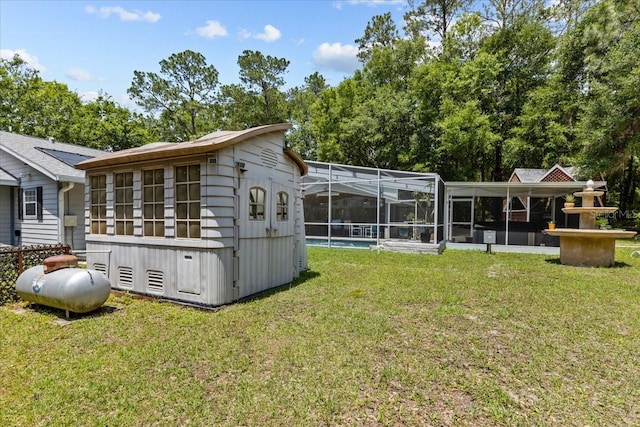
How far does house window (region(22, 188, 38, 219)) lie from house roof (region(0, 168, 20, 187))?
0.45 m

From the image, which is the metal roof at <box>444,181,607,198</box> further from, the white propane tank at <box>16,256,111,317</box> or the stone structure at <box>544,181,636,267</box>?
the white propane tank at <box>16,256,111,317</box>

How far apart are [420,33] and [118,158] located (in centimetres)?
2731

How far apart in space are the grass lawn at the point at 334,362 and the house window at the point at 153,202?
125 centimetres

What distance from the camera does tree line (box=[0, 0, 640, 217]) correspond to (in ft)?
57.2

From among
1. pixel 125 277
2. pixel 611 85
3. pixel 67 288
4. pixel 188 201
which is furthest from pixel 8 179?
pixel 611 85

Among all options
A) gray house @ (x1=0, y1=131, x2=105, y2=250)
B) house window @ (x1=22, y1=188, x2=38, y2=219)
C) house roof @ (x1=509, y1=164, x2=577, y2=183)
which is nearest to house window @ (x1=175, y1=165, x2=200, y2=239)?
gray house @ (x1=0, y1=131, x2=105, y2=250)

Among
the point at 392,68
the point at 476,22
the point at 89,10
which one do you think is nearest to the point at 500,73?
the point at 476,22

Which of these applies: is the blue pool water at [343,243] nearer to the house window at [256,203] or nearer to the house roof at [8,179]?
the house window at [256,203]

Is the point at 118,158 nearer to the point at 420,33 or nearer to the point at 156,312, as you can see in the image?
the point at 156,312

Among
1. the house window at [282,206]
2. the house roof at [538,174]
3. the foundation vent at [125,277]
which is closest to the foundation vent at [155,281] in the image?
the foundation vent at [125,277]

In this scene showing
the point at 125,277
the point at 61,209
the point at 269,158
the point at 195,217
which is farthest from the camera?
the point at 61,209

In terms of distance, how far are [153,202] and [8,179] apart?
332 inches

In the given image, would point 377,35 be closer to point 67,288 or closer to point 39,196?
point 39,196

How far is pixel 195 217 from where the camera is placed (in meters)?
5.34
